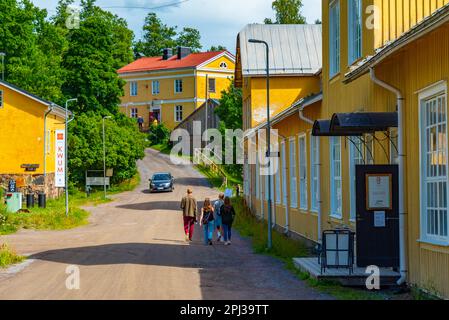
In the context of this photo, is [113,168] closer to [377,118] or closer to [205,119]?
[205,119]

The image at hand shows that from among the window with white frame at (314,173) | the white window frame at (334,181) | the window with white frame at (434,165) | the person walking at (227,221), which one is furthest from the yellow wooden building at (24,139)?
the window with white frame at (434,165)

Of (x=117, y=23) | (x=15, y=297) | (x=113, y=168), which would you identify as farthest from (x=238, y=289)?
(x=117, y=23)

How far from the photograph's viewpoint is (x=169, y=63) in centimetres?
10262

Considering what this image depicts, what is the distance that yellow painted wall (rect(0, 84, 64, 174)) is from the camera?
52.7m

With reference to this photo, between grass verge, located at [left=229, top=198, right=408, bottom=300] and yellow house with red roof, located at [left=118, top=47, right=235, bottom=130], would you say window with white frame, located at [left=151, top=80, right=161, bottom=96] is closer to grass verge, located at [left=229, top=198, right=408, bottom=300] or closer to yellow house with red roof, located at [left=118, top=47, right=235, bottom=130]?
yellow house with red roof, located at [left=118, top=47, right=235, bottom=130]

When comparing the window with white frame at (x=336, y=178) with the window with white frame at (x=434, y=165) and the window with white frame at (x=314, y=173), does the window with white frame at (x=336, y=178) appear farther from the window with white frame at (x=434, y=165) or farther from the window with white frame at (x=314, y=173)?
the window with white frame at (x=434, y=165)

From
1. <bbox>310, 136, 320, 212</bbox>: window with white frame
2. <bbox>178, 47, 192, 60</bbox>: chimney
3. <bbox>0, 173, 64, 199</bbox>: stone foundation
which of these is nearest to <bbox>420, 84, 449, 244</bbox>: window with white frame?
<bbox>310, 136, 320, 212</bbox>: window with white frame

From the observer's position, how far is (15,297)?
13781 mm

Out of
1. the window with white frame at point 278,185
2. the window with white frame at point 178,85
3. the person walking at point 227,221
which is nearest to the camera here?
the person walking at point 227,221

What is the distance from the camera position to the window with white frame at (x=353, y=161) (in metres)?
18.3

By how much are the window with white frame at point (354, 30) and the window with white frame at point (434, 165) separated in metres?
5.54

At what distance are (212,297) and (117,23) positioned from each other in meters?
93.7

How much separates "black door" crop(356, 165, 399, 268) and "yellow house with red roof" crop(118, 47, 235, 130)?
269 feet
